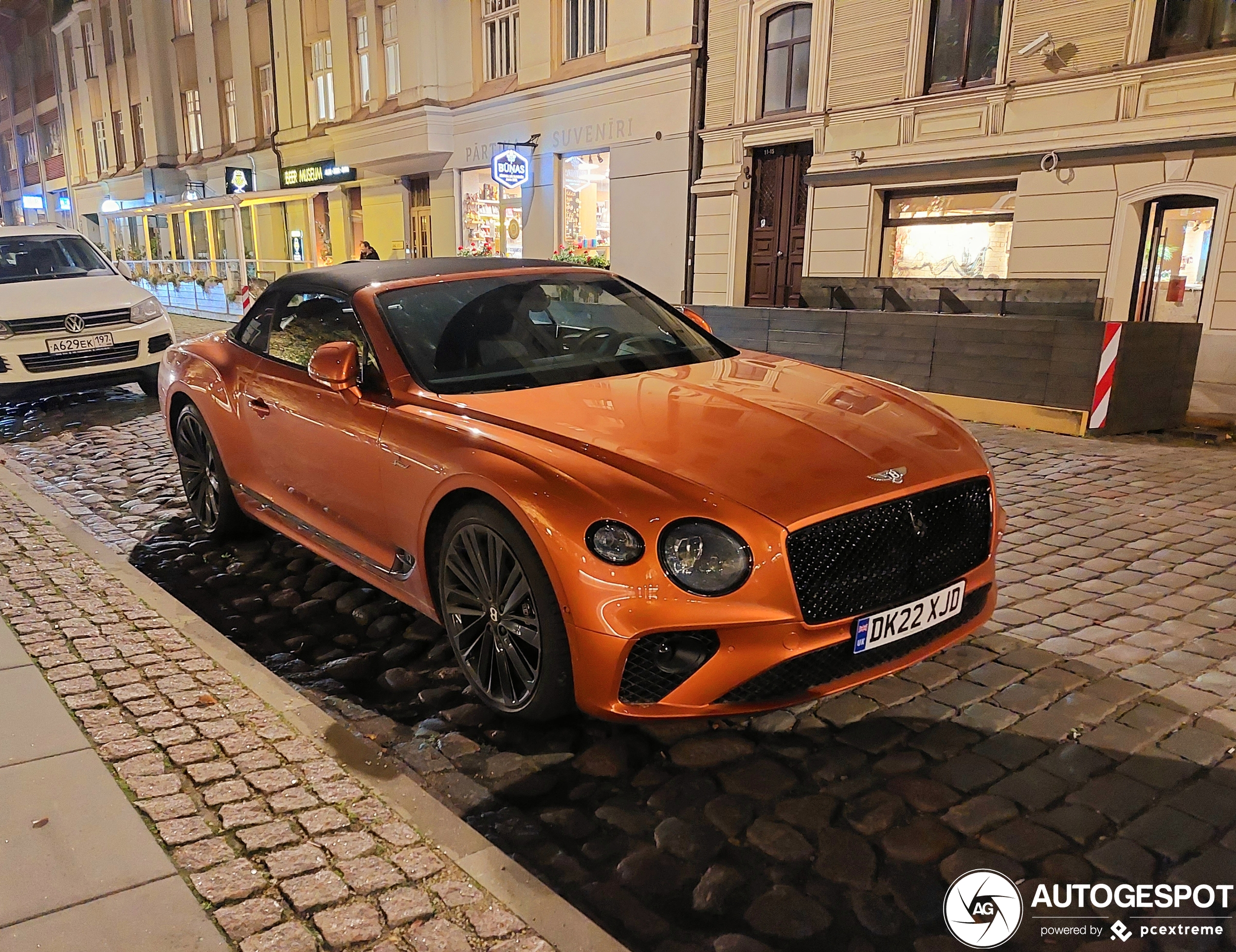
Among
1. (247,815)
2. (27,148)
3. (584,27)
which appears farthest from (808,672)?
(27,148)

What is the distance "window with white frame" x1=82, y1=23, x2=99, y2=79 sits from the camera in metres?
37.7

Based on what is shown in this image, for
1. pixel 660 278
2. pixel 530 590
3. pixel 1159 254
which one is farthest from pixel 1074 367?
pixel 660 278

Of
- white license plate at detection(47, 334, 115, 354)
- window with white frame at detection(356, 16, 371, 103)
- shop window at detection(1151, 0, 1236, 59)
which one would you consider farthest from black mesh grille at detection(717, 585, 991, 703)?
window with white frame at detection(356, 16, 371, 103)

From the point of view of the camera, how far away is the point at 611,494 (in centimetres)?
276

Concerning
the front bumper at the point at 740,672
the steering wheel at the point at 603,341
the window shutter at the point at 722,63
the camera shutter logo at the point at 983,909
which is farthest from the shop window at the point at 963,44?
the camera shutter logo at the point at 983,909

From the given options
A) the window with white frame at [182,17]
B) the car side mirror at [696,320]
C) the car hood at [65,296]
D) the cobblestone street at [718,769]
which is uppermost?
the window with white frame at [182,17]

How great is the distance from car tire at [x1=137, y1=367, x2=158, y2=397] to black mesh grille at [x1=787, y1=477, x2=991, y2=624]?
889 cm

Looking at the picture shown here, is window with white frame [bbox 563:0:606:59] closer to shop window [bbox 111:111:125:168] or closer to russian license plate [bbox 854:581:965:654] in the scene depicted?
russian license plate [bbox 854:581:965:654]

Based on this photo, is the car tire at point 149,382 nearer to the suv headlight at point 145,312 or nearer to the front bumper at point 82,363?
the front bumper at point 82,363

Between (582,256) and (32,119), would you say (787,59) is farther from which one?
(32,119)

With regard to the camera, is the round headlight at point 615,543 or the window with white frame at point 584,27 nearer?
the round headlight at point 615,543

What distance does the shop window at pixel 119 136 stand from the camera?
3731 centimetres

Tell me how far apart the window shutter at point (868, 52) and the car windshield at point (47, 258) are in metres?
10.6

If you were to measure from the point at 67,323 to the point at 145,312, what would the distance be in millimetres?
814
